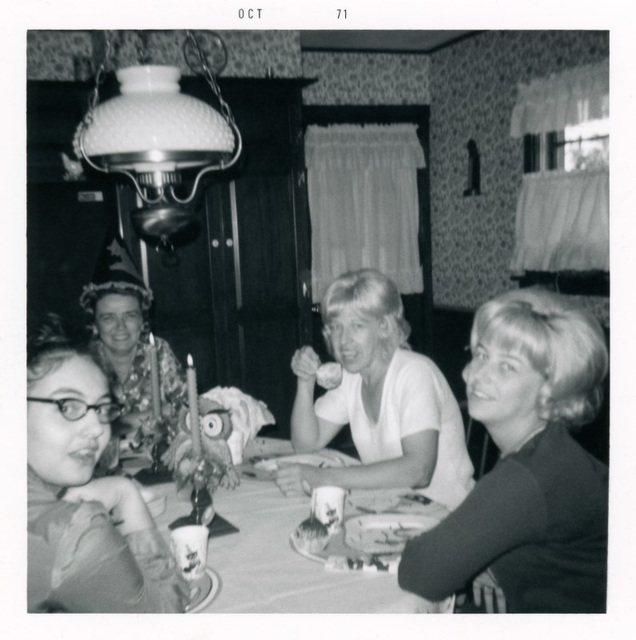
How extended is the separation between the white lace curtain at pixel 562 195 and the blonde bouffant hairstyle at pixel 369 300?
6.64 ft

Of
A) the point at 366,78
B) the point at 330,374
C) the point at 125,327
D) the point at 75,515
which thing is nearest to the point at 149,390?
the point at 125,327

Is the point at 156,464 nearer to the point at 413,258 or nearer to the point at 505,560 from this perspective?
the point at 505,560

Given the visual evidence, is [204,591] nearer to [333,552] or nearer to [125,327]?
[333,552]

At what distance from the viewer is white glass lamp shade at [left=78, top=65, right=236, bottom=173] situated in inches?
51.9

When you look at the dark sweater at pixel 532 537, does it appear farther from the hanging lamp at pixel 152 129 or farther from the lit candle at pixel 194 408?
the hanging lamp at pixel 152 129

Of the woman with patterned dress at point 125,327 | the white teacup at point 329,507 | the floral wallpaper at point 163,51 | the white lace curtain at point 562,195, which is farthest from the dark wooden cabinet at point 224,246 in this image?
the white teacup at point 329,507

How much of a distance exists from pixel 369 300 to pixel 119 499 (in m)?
0.97

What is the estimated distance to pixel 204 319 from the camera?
3.88 m

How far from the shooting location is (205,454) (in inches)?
58.4

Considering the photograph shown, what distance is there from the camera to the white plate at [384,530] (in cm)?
129
